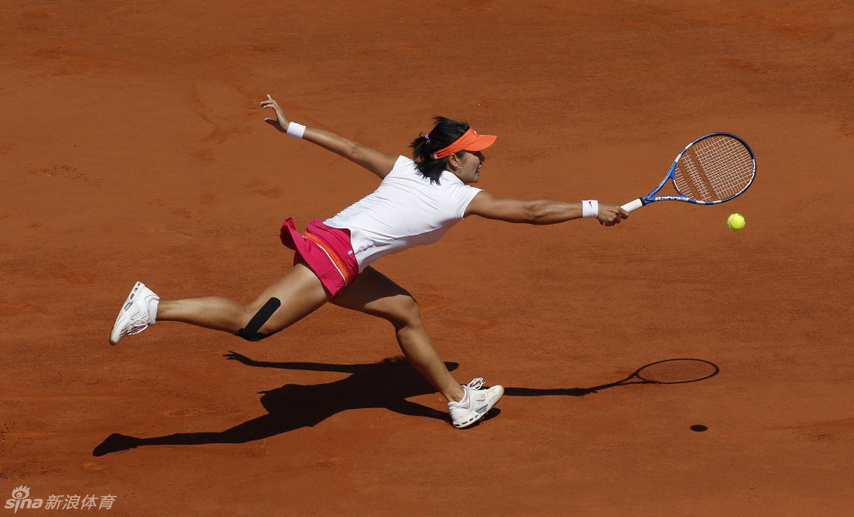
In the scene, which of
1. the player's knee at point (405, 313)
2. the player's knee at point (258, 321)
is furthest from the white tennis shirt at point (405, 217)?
the player's knee at point (258, 321)

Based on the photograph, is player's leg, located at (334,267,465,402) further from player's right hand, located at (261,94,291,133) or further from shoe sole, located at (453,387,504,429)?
player's right hand, located at (261,94,291,133)

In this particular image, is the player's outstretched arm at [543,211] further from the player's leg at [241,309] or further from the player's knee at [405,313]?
the player's leg at [241,309]

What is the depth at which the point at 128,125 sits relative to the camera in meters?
9.71

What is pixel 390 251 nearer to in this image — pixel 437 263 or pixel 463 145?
pixel 463 145

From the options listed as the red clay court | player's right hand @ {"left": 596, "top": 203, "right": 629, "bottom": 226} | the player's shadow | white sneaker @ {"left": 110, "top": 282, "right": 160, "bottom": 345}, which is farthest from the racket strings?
white sneaker @ {"left": 110, "top": 282, "right": 160, "bottom": 345}

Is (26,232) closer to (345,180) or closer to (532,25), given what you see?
(345,180)

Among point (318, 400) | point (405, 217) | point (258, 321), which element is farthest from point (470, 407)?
point (258, 321)

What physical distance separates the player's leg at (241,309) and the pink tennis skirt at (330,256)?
6 cm

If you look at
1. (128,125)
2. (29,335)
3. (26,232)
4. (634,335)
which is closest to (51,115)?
(128,125)

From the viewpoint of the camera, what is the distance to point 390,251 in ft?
18.3

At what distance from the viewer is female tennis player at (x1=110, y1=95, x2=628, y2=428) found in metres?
5.25

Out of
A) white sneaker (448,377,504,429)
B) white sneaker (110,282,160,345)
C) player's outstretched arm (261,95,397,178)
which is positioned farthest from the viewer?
player's outstretched arm (261,95,397,178)

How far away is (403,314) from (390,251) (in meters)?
0.37

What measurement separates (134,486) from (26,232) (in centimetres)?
364
